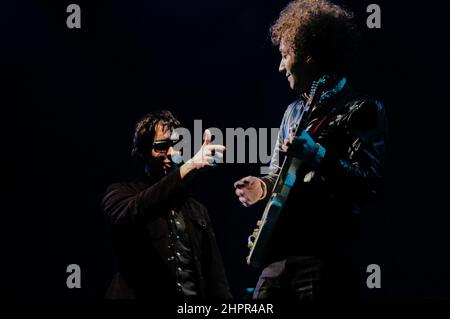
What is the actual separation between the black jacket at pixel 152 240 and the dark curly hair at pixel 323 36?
855 millimetres

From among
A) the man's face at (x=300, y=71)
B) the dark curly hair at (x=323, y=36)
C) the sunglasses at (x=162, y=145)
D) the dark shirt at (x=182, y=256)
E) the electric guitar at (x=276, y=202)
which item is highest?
the dark curly hair at (x=323, y=36)

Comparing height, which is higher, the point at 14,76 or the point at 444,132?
the point at 14,76

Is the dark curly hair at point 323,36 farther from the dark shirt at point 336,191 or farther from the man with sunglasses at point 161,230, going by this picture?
the man with sunglasses at point 161,230

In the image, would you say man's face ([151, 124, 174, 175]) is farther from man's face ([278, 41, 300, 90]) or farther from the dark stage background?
man's face ([278, 41, 300, 90])

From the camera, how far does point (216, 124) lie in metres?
4.09

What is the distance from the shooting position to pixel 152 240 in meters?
3.05

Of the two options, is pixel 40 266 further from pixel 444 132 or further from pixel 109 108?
pixel 444 132

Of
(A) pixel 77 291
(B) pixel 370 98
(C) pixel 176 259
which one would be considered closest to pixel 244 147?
(C) pixel 176 259

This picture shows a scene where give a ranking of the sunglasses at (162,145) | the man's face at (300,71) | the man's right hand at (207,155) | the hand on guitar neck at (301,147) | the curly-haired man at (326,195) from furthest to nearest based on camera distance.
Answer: the sunglasses at (162,145)
the man's right hand at (207,155)
the man's face at (300,71)
the curly-haired man at (326,195)
the hand on guitar neck at (301,147)

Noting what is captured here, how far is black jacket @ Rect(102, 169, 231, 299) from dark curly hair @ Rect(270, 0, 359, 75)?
86 cm

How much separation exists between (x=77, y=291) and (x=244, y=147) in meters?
1.57

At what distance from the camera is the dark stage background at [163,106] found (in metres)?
4.01

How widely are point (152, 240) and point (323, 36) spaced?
137 cm

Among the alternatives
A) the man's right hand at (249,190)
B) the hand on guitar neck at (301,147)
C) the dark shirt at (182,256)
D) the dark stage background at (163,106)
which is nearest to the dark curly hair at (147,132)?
the dark shirt at (182,256)
